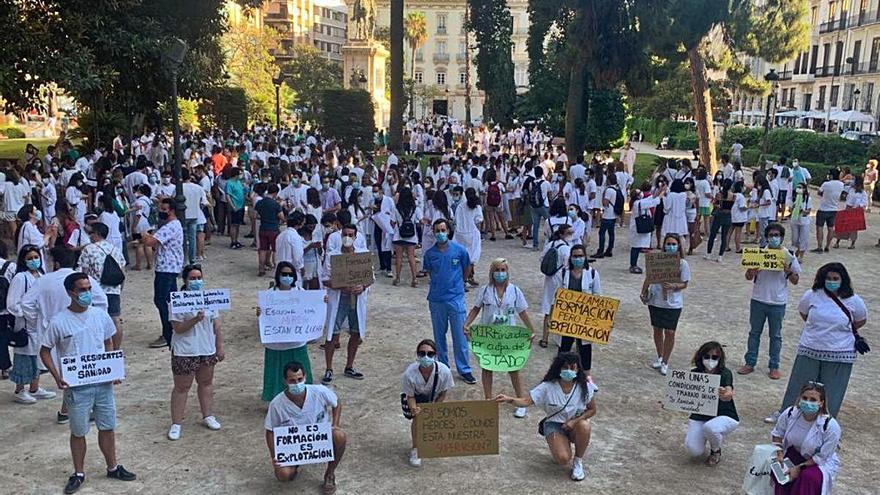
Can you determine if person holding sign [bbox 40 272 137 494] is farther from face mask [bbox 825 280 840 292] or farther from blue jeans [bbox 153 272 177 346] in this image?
face mask [bbox 825 280 840 292]

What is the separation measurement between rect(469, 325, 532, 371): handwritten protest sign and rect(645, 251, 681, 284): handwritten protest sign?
2148 millimetres

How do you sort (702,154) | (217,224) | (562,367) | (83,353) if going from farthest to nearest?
(702,154)
(217,224)
(562,367)
(83,353)

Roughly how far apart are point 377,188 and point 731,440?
9926 mm

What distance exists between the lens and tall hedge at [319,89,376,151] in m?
36.6

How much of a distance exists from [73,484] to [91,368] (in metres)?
1.02

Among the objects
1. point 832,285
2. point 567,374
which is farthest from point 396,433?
point 832,285

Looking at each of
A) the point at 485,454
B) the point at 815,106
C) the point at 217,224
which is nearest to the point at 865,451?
the point at 485,454

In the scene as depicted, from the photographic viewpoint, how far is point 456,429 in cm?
640

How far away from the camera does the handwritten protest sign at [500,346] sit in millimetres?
7520

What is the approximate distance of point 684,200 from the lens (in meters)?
14.8

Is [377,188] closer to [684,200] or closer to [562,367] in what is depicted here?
[684,200]

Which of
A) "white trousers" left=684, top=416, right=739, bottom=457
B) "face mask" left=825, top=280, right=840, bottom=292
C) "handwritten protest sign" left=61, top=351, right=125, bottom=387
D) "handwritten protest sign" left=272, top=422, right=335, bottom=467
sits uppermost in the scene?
"face mask" left=825, top=280, right=840, bottom=292

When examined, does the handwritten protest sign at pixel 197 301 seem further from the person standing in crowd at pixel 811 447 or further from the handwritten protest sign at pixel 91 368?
the person standing in crowd at pixel 811 447

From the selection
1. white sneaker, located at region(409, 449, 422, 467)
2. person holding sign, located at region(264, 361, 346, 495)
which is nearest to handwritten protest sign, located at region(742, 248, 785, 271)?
white sneaker, located at region(409, 449, 422, 467)
